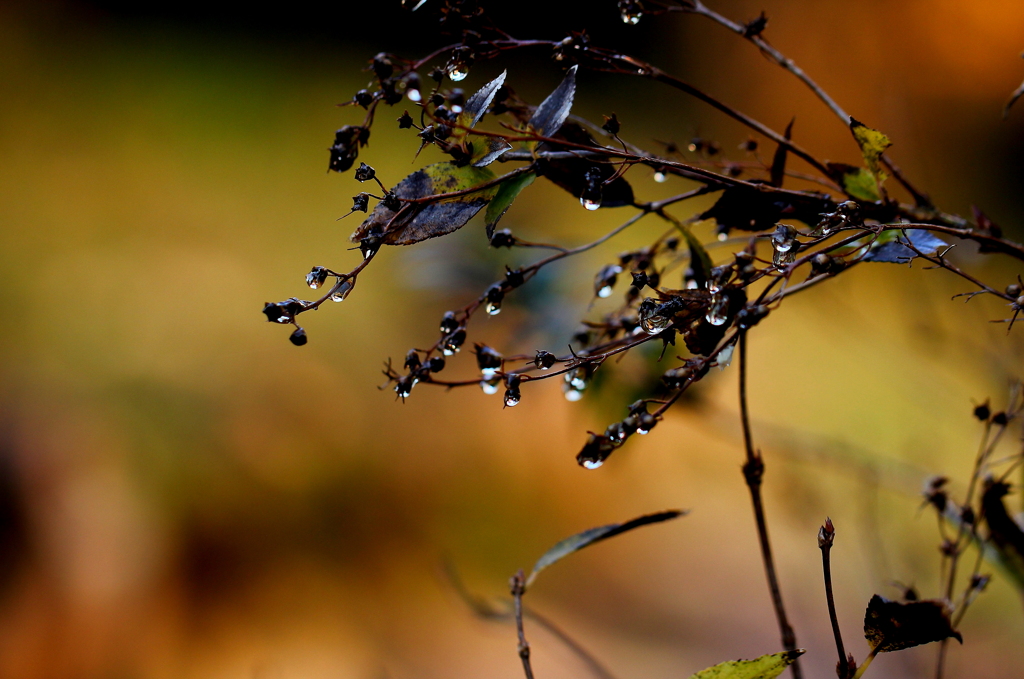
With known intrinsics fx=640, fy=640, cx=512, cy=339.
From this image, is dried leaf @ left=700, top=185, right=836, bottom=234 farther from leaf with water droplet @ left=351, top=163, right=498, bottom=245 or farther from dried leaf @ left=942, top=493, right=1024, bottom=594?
dried leaf @ left=942, top=493, right=1024, bottom=594

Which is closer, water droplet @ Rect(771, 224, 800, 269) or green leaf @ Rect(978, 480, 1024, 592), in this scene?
water droplet @ Rect(771, 224, 800, 269)

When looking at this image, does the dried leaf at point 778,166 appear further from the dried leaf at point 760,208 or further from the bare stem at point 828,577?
the bare stem at point 828,577

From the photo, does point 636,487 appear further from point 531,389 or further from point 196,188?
point 196,188

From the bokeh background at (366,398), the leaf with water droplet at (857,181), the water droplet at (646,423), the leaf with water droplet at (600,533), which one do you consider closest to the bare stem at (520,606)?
the leaf with water droplet at (600,533)

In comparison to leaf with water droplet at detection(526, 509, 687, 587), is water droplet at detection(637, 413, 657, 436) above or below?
above

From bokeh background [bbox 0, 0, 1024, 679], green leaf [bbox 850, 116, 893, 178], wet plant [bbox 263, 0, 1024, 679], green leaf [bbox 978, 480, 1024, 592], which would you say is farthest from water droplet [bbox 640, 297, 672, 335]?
bokeh background [bbox 0, 0, 1024, 679]

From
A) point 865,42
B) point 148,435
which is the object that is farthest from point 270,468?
point 865,42

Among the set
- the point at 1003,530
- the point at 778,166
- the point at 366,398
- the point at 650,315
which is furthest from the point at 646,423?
the point at 366,398
